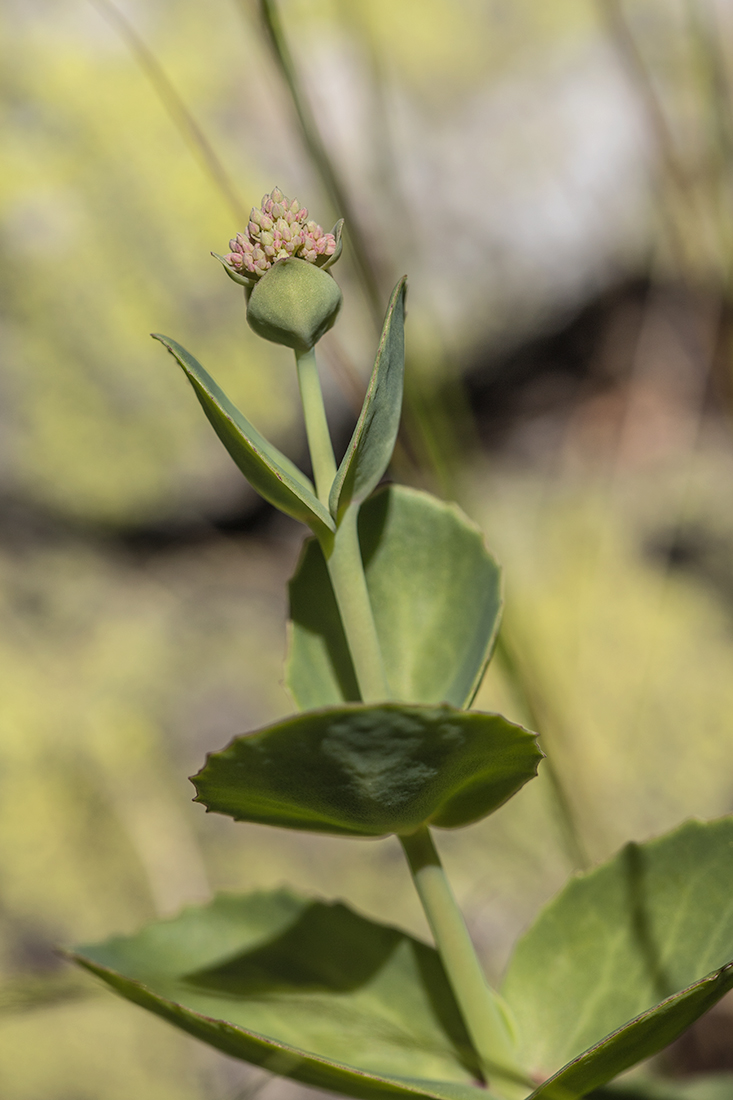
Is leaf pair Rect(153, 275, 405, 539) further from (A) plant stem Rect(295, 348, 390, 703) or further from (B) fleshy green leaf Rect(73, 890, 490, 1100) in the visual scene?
(B) fleshy green leaf Rect(73, 890, 490, 1100)

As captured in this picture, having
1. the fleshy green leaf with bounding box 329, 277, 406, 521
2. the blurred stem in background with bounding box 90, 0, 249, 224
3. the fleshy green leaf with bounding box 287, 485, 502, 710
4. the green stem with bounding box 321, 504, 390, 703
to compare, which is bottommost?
the fleshy green leaf with bounding box 287, 485, 502, 710

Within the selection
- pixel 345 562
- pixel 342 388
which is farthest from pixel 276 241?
pixel 342 388

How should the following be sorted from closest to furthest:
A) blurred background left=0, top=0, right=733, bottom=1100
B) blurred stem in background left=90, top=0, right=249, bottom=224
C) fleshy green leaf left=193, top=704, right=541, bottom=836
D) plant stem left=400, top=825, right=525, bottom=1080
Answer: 1. fleshy green leaf left=193, top=704, right=541, bottom=836
2. plant stem left=400, top=825, right=525, bottom=1080
3. blurred stem in background left=90, top=0, right=249, bottom=224
4. blurred background left=0, top=0, right=733, bottom=1100

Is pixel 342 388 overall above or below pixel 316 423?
below

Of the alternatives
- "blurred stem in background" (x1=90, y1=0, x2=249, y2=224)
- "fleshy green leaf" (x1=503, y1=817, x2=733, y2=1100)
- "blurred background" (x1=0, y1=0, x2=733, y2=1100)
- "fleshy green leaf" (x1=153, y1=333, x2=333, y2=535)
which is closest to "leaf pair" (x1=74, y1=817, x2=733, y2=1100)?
"fleshy green leaf" (x1=503, y1=817, x2=733, y2=1100)

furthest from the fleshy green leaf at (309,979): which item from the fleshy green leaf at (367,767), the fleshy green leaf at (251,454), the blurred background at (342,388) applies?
the blurred background at (342,388)

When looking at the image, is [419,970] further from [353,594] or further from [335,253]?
[335,253]

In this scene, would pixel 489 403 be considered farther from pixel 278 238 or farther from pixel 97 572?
pixel 278 238
